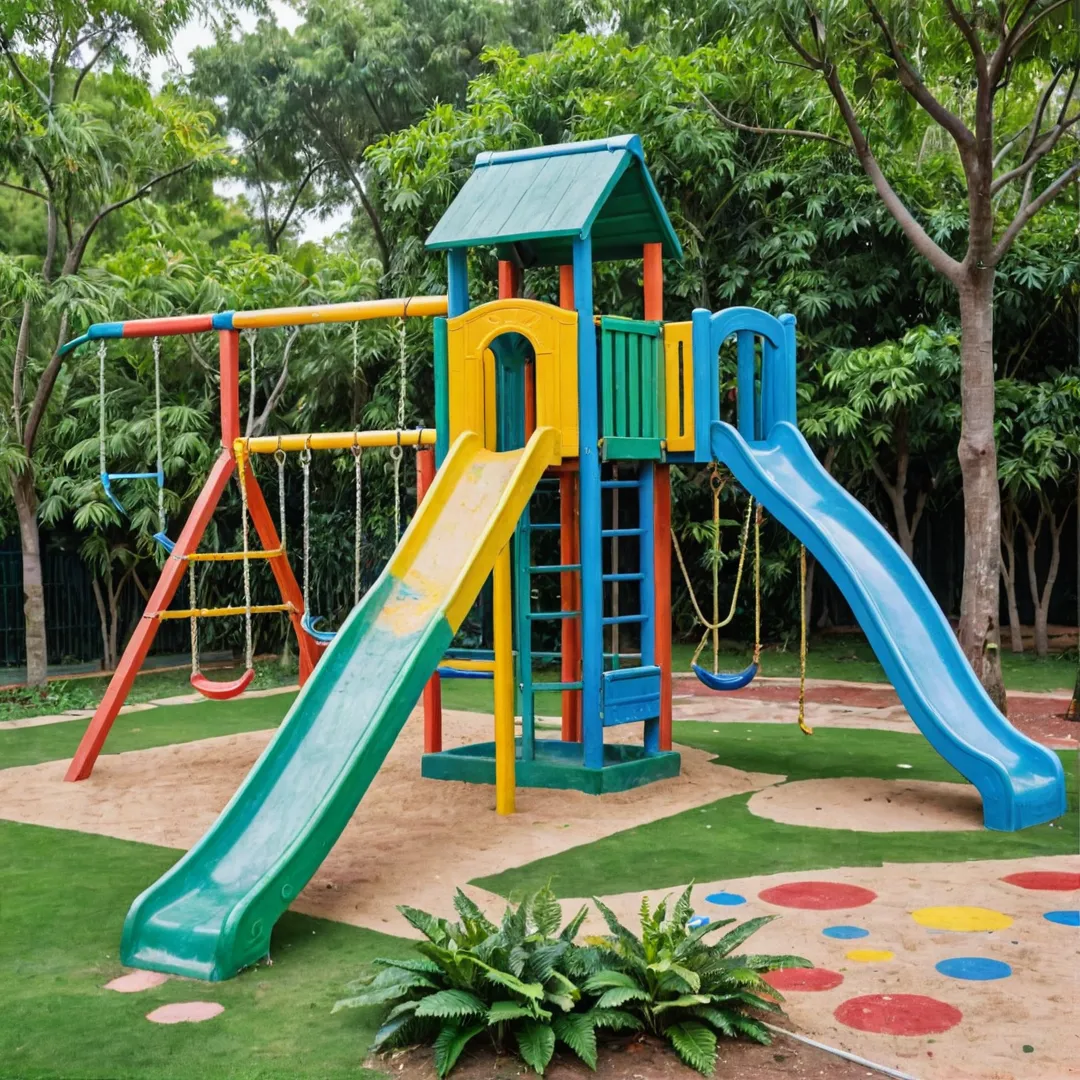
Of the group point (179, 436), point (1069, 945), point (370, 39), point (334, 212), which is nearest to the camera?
point (1069, 945)

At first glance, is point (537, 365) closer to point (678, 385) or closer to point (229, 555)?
point (678, 385)

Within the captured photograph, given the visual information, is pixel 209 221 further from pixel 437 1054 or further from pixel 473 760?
pixel 437 1054

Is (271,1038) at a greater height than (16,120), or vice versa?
(16,120)

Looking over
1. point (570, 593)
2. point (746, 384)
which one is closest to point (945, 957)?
point (570, 593)

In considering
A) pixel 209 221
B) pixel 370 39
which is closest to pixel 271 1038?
pixel 370 39

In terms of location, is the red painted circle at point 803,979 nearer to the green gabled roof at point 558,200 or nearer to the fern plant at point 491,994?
the fern plant at point 491,994

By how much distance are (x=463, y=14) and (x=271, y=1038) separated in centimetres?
2185

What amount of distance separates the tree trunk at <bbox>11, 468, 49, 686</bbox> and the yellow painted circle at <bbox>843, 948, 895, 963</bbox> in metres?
8.98

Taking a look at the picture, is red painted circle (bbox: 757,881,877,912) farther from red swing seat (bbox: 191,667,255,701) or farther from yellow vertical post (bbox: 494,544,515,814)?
red swing seat (bbox: 191,667,255,701)

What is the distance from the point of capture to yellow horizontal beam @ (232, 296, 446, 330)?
8469 millimetres

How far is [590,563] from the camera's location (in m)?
7.58

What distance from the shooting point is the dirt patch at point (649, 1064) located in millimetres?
3678

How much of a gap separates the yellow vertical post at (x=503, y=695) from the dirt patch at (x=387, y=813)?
152 mm

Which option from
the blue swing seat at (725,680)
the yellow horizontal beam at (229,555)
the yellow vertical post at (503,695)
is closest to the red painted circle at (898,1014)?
the yellow vertical post at (503,695)
